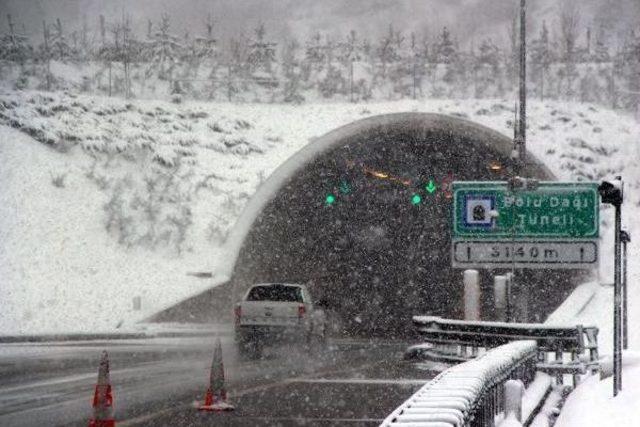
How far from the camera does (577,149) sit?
2931 inches

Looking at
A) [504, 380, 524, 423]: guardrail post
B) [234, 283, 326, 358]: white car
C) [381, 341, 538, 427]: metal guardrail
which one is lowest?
[234, 283, 326, 358]: white car

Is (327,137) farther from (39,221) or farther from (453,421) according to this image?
(453,421)

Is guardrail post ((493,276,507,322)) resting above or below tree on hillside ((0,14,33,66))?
below

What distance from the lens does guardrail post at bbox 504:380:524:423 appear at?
11836 millimetres

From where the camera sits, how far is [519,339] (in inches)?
941

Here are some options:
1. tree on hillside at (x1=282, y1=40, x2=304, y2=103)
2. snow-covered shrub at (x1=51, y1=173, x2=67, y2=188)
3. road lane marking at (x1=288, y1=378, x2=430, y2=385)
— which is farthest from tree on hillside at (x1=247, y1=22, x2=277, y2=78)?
road lane marking at (x1=288, y1=378, x2=430, y2=385)

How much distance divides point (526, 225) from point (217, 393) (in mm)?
14765

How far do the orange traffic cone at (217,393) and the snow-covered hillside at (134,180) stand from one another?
83.6 ft

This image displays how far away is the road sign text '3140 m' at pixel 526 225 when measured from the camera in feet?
91.8

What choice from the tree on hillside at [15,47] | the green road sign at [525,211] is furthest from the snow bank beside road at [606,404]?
the tree on hillside at [15,47]

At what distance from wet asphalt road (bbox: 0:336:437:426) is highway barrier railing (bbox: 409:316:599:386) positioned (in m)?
1.02

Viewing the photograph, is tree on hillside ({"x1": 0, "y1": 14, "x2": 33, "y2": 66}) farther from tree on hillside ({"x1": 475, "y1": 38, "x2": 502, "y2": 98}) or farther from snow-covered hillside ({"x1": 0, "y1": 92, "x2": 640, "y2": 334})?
tree on hillside ({"x1": 475, "y1": 38, "x2": 502, "y2": 98})

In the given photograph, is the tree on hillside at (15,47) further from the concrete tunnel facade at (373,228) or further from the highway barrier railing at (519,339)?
the highway barrier railing at (519,339)

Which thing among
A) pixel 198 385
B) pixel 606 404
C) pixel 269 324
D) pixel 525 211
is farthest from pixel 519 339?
pixel 606 404
